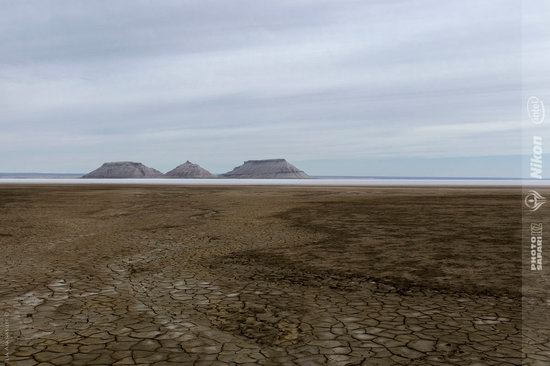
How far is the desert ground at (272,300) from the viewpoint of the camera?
4.85m

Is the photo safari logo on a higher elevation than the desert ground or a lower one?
higher

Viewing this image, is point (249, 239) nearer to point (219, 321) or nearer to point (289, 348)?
point (219, 321)

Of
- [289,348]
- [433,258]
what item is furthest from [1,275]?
[433,258]

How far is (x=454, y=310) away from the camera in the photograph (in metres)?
6.31

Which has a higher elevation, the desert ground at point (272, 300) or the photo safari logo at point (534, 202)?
the photo safari logo at point (534, 202)

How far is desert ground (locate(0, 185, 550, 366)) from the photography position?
485 centimetres

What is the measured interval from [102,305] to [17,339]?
4.76 feet

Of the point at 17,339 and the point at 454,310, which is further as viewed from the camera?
the point at 454,310

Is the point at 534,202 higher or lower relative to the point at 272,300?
higher

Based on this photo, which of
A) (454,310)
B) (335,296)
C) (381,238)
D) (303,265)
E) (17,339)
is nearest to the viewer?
(17,339)

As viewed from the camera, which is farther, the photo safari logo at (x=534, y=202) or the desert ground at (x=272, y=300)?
the photo safari logo at (x=534, y=202)

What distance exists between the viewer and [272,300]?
22.6 feet

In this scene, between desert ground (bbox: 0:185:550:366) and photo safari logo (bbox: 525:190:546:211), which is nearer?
desert ground (bbox: 0:185:550:366)

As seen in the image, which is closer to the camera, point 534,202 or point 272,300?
point 272,300
